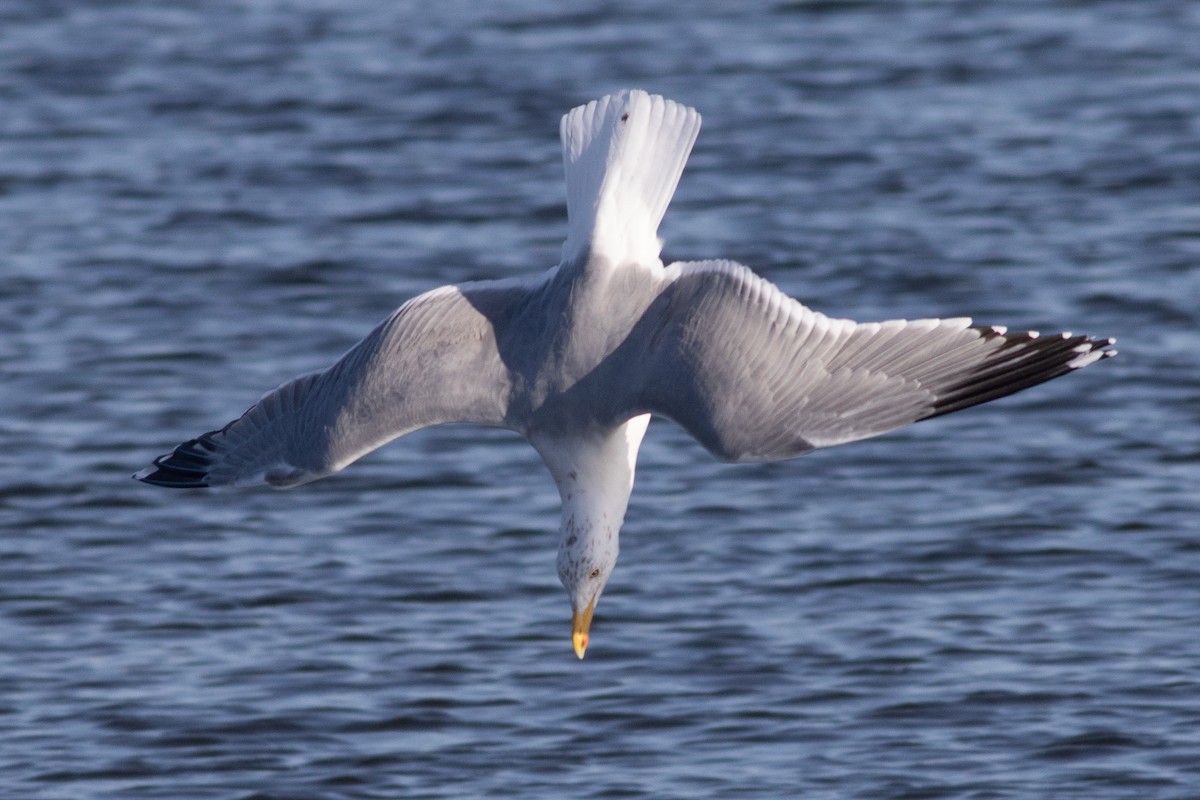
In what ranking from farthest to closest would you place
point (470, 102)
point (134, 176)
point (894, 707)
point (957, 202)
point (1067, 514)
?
point (470, 102)
point (134, 176)
point (957, 202)
point (1067, 514)
point (894, 707)

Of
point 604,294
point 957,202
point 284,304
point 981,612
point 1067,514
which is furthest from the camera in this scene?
point 957,202

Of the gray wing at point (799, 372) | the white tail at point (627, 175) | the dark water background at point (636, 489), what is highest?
the white tail at point (627, 175)

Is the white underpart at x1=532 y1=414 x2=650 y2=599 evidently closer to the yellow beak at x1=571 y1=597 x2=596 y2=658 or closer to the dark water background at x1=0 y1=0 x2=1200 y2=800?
the yellow beak at x1=571 y1=597 x2=596 y2=658

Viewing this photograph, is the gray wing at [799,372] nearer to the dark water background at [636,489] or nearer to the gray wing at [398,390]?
the gray wing at [398,390]

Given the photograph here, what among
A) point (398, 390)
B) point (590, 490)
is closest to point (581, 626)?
point (590, 490)

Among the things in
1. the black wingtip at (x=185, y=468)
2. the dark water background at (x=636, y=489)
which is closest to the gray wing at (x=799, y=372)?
the black wingtip at (x=185, y=468)

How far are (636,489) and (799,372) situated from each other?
151 inches

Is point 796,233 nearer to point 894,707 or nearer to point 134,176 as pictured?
point 134,176

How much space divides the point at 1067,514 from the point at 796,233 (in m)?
3.80

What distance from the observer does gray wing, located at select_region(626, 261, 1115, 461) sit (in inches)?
216

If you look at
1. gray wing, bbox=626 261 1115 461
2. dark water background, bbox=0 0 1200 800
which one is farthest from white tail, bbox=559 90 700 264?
dark water background, bbox=0 0 1200 800

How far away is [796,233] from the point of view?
40.9 feet

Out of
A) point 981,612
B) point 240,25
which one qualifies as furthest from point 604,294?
point 240,25

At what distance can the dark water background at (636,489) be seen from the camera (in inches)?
295
